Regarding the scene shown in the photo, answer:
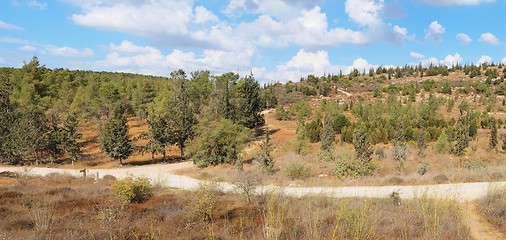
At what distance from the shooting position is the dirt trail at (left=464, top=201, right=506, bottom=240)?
8570mm

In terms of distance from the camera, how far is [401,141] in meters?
39.0

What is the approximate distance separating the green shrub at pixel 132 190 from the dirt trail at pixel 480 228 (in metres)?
11.6

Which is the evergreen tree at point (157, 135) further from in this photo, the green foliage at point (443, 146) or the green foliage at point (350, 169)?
the green foliage at point (443, 146)

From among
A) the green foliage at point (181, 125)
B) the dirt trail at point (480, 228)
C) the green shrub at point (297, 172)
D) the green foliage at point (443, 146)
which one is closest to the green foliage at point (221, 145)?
the green foliage at point (181, 125)

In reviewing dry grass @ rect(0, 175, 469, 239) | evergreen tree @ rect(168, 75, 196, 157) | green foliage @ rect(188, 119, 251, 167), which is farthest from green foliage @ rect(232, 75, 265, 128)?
dry grass @ rect(0, 175, 469, 239)

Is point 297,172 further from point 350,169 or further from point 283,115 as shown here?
point 283,115

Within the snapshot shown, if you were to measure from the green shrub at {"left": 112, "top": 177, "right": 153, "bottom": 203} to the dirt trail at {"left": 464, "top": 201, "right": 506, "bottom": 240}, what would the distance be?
38.2ft

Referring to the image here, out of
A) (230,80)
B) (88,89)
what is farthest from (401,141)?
(88,89)

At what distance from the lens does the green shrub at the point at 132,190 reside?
44.8 feet

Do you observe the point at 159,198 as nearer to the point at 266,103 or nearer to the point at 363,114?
the point at 363,114

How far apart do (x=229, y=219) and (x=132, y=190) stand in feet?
19.1

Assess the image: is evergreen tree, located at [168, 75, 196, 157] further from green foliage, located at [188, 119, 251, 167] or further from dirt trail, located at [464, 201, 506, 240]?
dirt trail, located at [464, 201, 506, 240]

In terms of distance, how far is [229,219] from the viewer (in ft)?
34.3

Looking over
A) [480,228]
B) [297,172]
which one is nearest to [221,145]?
[297,172]
